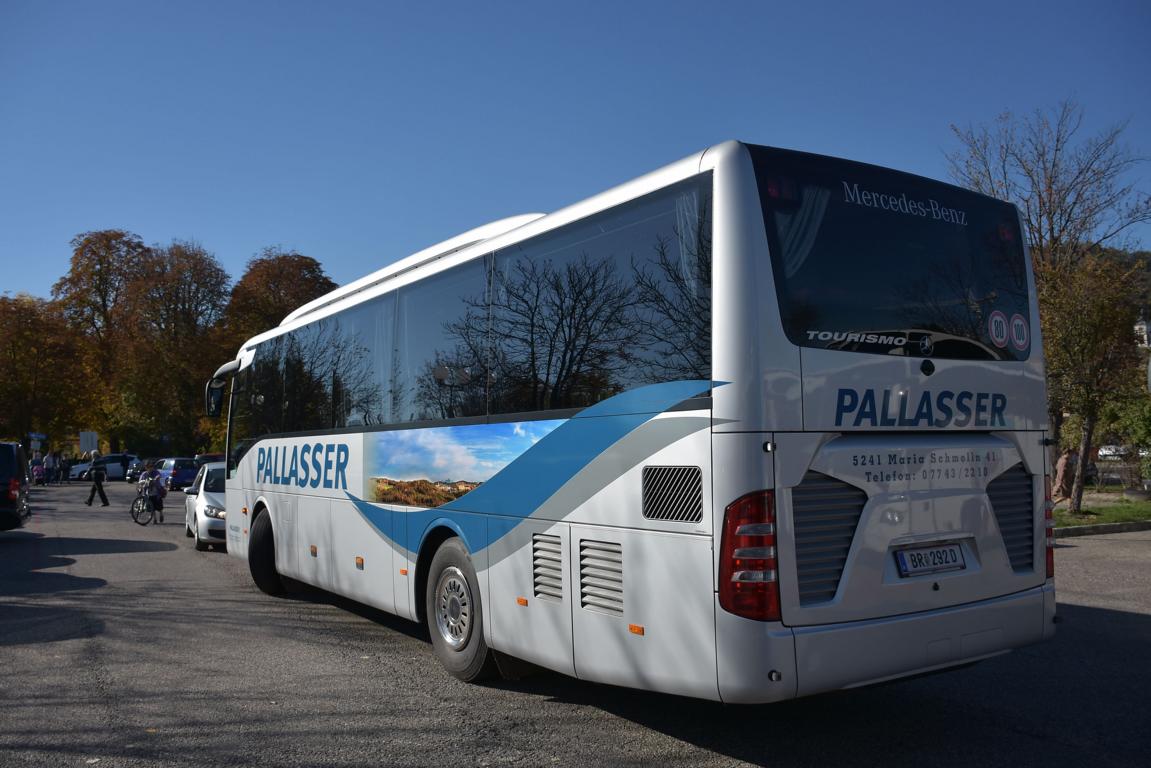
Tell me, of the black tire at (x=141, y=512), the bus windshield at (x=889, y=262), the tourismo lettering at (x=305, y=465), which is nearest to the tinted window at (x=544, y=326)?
the tourismo lettering at (x=305, y=465)

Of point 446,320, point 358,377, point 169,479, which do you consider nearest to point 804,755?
point 446,320

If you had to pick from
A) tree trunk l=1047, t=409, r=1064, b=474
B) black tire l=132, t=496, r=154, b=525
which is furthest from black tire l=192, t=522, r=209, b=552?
tree trunk l=1047, t=409, r=1064, b=474

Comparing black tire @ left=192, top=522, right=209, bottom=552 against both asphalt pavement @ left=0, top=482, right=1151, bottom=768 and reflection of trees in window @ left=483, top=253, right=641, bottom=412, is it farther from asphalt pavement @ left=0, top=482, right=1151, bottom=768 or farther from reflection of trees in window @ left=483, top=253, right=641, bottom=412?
reflection of trees in window @ left=483, top=253, right=641, bottom=412

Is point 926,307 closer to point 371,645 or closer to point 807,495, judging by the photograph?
point 807,495

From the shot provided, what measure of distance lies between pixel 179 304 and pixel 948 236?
5823cm

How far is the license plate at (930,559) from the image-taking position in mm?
5156

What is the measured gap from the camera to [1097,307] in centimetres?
1872

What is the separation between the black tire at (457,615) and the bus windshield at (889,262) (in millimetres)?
3236

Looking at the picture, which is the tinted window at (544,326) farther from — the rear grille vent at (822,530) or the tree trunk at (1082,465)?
the tree trunk at (1082,465)

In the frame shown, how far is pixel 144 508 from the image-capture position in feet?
79.9

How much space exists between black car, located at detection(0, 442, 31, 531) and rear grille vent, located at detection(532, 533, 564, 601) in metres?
15.6

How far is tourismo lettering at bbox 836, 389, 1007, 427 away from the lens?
509 centimetres

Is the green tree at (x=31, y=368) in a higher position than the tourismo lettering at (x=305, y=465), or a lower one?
higher

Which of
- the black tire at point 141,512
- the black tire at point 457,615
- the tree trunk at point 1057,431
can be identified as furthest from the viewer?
the black tire at point 141,512
